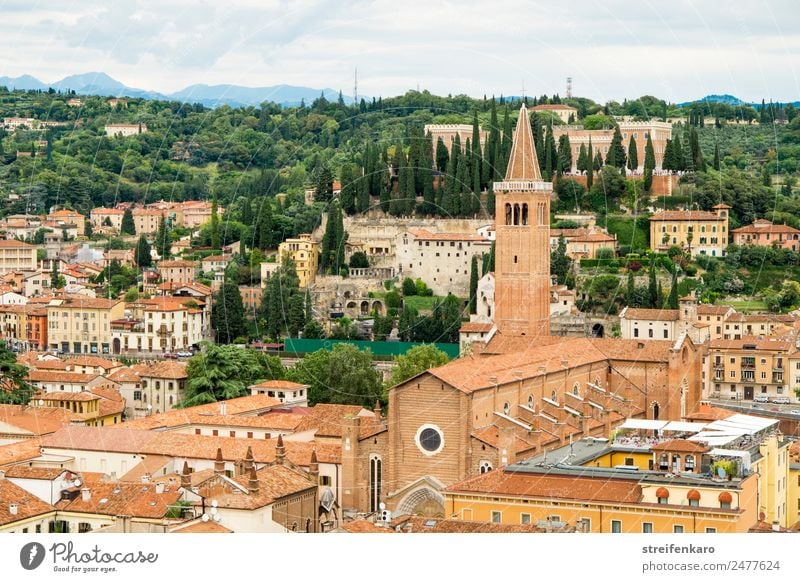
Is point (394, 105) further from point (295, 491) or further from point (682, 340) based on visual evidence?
point (295, 491)

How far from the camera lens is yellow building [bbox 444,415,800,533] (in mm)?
13422

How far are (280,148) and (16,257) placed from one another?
25.7 ft

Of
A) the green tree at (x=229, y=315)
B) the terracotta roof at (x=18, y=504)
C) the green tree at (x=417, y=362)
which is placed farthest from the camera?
the green tree at (x=229, y=315)

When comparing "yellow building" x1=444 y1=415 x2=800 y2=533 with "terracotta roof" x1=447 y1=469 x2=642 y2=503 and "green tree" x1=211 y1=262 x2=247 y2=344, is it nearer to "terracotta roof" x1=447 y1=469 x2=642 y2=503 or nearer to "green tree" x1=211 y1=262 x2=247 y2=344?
"terracotta roof" x1=447 y1=469 x2=642 y2=503

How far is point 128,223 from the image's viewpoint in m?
45.1

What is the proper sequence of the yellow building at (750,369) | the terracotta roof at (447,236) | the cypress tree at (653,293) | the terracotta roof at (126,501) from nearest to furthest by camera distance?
the terracotta roof at (126,501)
the yellow building at (750,369)
the cypress tree at (653,293)
the terracotta roof at (447,236)

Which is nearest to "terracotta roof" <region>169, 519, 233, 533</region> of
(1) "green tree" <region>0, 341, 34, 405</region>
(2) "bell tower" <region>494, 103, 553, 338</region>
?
(2) "bell tower" <region>494, 103, 553, 338</region>

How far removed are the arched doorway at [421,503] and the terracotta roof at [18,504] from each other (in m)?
3.68

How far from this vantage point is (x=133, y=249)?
4238 cm

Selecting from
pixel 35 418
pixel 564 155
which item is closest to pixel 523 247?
pixel 35 418

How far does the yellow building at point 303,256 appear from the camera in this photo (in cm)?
3531

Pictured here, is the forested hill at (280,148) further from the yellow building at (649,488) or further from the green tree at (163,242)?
the yellow building at (649,488)

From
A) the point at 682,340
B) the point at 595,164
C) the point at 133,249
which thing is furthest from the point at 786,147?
the point at 682,340

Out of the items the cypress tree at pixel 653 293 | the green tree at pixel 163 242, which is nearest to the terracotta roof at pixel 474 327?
the cypress tree at pixel 653 293
